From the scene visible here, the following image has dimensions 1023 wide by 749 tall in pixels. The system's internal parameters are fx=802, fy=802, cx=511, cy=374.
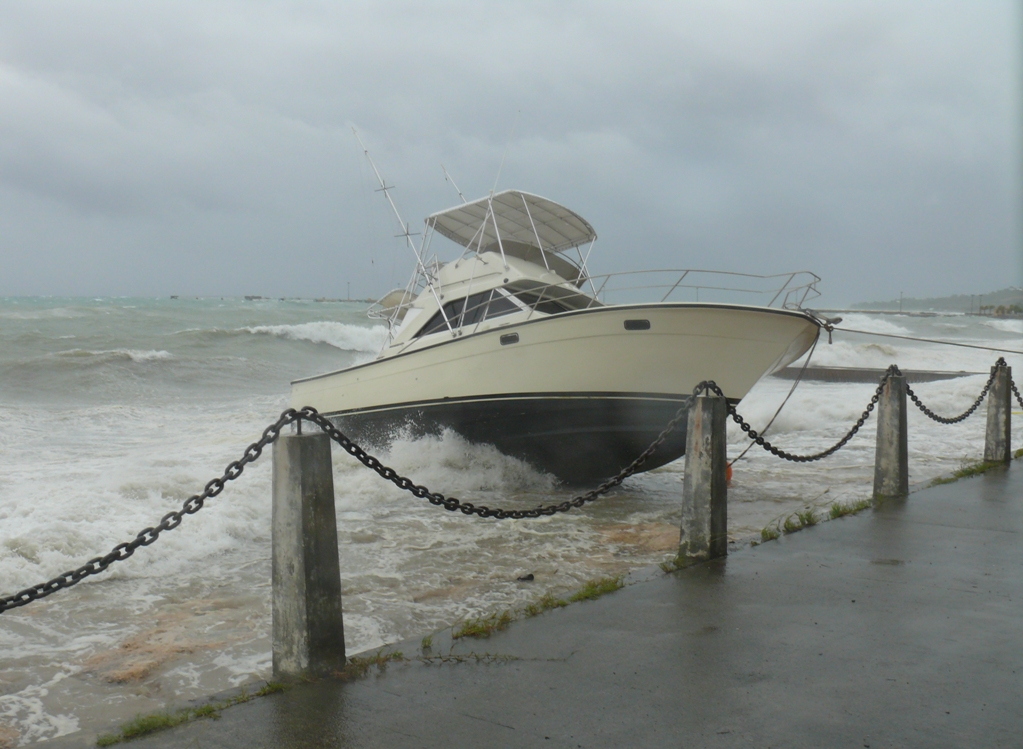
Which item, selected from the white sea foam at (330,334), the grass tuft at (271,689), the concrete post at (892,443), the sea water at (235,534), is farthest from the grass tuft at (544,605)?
the white sea foam at (330,334)

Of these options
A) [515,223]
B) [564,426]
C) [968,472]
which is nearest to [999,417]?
[968,472]

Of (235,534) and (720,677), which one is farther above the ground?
(720,677)

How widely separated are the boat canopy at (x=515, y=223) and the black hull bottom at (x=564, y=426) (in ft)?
7.92

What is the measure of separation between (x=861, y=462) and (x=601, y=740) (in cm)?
1047

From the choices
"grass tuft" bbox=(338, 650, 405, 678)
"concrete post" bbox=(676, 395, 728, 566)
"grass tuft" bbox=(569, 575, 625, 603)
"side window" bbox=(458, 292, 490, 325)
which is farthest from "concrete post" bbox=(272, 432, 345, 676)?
"side window" bbox=(458, 292, 490, 325)

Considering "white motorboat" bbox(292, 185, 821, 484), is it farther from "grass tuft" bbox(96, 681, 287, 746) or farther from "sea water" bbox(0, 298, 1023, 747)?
"grass tuft" bbox(96, 681, 287, 746)

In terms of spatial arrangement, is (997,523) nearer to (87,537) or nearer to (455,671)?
(455,671)

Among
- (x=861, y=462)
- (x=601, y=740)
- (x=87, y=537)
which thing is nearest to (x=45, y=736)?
(x=601, y=740)

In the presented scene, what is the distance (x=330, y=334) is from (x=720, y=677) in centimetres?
4014

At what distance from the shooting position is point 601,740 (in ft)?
9.37

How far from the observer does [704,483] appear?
17.3ft

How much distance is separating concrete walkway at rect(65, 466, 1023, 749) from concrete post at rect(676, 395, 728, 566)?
25cm

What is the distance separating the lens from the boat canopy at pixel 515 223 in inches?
432

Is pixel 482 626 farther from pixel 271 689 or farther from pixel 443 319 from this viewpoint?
pixel 443 319
